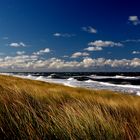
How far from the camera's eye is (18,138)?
334 centimetres

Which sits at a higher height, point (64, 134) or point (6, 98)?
point (6, 98)

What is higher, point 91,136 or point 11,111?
point 11,111

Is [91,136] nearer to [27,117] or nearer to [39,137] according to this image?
[39,137]

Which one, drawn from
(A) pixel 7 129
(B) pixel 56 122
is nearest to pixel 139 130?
(B) pixel 56 122

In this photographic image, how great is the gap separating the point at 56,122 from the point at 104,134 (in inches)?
23.1

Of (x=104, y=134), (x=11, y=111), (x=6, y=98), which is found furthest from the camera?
(x=6, y=98)

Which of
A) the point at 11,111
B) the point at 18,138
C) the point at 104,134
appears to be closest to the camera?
the point at 18,138

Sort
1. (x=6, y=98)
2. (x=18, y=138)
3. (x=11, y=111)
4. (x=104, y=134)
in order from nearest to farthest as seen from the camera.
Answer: (x=18, y=138) → (x=104, y=134) → (x=11, y=111) → (x=6, y=98)

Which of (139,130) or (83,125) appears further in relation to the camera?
(139,130)

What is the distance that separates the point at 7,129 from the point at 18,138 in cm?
27

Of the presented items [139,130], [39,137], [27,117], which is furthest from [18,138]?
[139,130]

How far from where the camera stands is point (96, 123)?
12.4ft

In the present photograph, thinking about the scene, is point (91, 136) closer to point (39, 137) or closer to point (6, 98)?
point (39, 137)

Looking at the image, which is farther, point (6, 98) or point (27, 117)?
point (6, 98)
